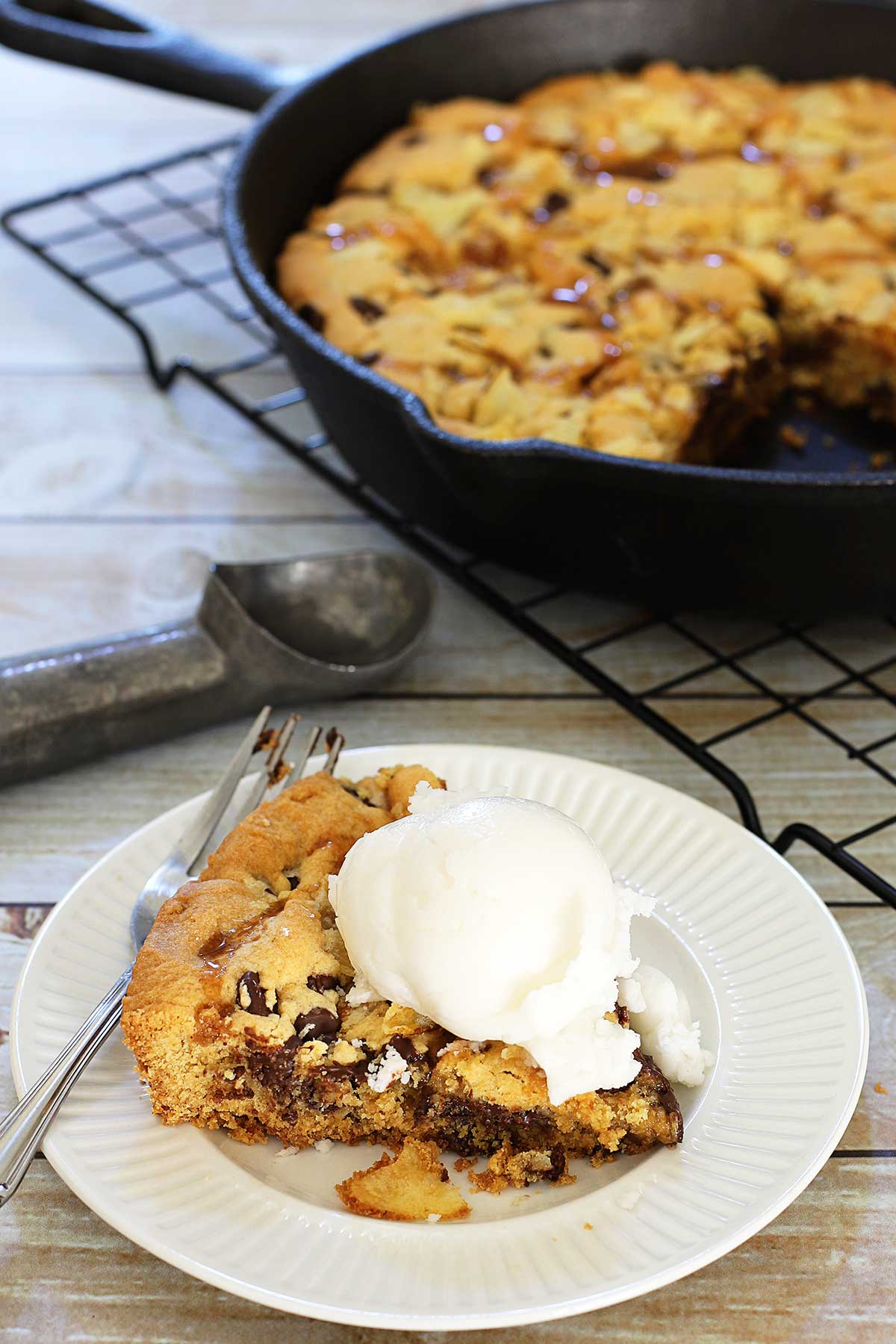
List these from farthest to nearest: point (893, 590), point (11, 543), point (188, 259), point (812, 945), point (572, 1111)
A: 1. point (188, 259)
2. point (11, 543)
3. point (893, 590)
4. point (812, 945)
5. point (572, 1111)

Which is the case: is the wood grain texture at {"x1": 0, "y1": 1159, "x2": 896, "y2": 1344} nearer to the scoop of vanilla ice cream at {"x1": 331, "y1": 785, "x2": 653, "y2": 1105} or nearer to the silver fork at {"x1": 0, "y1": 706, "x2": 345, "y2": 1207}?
the silver fork at {"x1": 0, "y1": 706, "x2": 345, "y2": 1207}

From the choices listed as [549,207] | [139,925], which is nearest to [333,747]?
[139,925]

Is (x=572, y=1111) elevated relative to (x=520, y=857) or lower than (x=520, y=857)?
lower

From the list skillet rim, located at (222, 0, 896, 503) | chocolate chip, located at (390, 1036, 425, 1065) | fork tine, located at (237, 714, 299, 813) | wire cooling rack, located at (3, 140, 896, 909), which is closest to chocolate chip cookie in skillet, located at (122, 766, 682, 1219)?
chocolate chip, located at (390, 1036, 425, 1065)

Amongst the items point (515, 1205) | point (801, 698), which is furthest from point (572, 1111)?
point (801, 698)

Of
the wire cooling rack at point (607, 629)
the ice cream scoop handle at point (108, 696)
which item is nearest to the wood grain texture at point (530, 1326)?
the wire cooling rack at point (607, 629)

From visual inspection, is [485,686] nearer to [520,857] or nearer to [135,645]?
[135,645]
